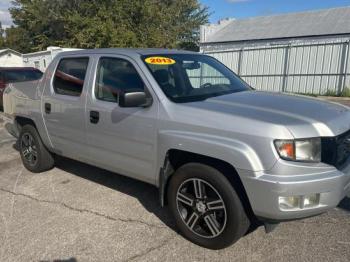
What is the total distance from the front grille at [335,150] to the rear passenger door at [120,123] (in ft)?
5.16

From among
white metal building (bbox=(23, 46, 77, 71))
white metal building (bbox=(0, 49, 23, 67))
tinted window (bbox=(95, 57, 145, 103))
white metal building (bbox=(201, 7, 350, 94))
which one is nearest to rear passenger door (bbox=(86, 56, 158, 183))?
tinted window (bbox=(95, 57, 145, 103))

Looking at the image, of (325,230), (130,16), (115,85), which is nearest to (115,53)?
(115,85)

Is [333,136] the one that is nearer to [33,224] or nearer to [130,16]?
[33,224]

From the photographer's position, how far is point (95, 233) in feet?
12.9

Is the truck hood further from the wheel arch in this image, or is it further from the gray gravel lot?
the gray gravel lot

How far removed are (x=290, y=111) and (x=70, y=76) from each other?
114 inches

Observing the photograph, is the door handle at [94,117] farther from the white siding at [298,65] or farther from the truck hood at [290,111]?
the white siding at [298,65]

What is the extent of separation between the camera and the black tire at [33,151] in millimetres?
5719

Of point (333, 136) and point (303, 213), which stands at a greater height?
point (333, 136)

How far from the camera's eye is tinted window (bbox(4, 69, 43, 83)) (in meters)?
13.6

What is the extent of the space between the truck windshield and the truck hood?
26 cm

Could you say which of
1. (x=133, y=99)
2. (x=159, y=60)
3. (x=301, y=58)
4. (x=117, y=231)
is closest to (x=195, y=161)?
(x=133, y=99)

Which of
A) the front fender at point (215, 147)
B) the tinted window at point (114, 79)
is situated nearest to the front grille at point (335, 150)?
the front fender at point (215, 147)

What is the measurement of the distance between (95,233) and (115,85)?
1605mm
